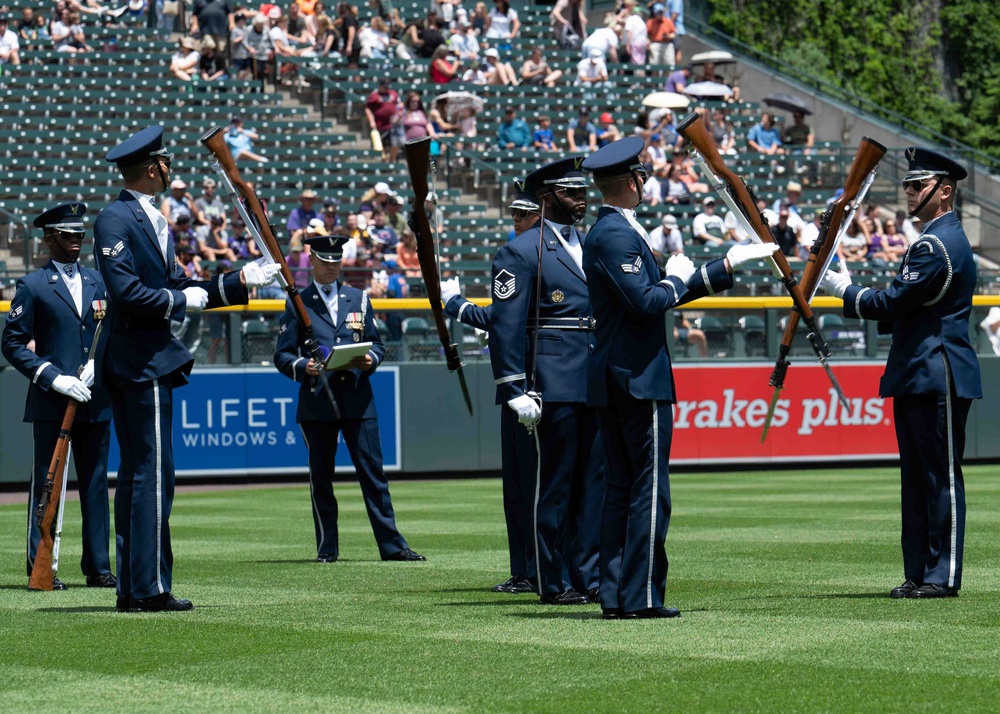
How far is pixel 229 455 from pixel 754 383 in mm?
7025

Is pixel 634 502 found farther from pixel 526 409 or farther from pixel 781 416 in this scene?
pixel 781 416

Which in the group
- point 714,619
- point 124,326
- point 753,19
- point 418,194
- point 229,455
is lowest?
point 229,455

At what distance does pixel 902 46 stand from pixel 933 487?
3779cm

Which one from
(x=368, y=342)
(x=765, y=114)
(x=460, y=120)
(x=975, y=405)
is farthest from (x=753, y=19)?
(x=368, y=342)

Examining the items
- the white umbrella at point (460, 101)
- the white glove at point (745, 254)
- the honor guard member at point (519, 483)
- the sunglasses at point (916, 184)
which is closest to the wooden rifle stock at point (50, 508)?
the honor guard member at point (519, 483)

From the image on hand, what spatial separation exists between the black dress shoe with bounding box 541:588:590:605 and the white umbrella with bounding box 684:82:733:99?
21.6 meters

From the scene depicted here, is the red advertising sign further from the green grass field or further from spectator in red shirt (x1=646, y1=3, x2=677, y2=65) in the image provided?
spectator in red shirt (x1=646, y1=3, x2=677, y2=65)

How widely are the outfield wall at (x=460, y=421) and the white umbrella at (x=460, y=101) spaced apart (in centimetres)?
764

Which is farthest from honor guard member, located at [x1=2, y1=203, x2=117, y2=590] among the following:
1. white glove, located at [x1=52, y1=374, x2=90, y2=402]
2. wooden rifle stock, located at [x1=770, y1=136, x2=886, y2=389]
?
wooden rifle stock, located at [x1=770, y1=136, x2=886, y2=389]

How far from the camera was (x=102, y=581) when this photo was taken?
29.7 ft

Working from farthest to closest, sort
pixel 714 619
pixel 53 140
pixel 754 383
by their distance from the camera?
pixel 53 140, pixel 754 383, pixel 714 619

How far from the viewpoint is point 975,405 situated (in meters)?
20.9

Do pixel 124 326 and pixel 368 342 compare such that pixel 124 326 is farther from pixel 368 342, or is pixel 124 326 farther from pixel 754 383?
pixel 754 383

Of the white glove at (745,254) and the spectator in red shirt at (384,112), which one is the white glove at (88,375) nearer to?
the white glove at (745,254)
